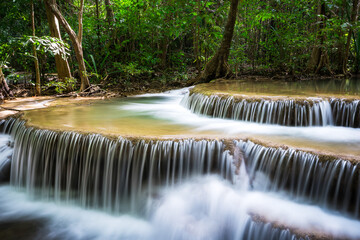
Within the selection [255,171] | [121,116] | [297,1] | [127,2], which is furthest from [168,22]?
[255,171]

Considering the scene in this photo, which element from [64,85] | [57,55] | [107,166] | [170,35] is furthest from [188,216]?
[170,35]

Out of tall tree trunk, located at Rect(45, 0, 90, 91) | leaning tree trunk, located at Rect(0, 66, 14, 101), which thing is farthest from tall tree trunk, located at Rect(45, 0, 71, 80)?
leaning tree trunk, located at Rect(0, 66, 14, 101)

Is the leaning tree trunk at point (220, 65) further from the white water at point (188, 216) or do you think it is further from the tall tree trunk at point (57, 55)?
the white water at point (188, 216)

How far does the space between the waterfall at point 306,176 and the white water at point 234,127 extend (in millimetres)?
1108

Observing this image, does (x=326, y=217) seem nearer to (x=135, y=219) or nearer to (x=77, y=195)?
(x=135, y=219)

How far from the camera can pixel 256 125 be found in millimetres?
5844

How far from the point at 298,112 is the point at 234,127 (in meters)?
1.31

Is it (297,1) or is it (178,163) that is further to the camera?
(297,1)

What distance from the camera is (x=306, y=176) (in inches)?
141

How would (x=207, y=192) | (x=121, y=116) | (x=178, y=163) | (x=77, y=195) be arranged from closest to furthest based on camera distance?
(x=207, y=192), (x=178, y=163), (x=77, y=195), (x=121, y=116)

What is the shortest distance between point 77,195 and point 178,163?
1784 mm

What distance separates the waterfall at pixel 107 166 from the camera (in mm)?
4195

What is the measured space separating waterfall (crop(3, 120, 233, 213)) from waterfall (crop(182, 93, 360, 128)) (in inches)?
83.7

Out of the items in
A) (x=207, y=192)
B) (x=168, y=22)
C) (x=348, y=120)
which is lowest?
(x=207, y=192)
